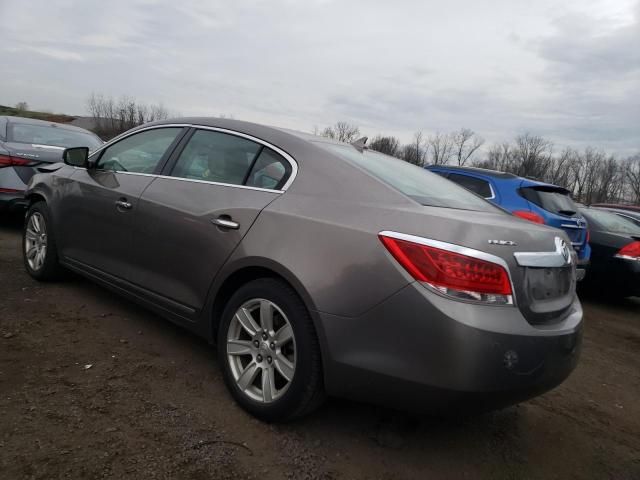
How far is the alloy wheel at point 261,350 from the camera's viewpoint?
2.50m

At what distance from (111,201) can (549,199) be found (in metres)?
5.22

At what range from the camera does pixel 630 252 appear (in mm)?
6770

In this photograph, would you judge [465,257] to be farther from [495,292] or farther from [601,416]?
[601,416]

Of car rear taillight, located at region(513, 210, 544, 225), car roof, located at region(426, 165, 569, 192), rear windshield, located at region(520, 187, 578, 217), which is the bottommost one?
car rear taillight, located at region(513, 210, 544, 225)

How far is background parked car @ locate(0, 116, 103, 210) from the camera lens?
6047mm

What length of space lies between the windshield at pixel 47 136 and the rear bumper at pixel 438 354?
6019 mm

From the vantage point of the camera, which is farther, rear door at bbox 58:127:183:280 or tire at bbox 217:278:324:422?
rear door at bbox 58:127:183:280

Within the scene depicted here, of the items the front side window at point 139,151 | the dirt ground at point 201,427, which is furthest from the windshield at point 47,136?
the dirt ground at point 201,427

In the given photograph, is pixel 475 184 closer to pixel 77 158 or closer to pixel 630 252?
Result: pixel 630 252

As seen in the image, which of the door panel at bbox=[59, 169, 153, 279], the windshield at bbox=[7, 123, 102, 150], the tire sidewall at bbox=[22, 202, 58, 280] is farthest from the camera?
the windshield at bbox=[7, 123, 102, 150]

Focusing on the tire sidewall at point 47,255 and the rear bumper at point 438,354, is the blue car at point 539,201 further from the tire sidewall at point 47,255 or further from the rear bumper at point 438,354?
the tire sidewall at point 47,255

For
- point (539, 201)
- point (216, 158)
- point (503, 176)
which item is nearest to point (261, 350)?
point (216, 158)

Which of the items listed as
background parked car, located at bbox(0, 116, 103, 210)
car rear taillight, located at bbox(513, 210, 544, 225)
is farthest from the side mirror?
car rear taillight, located at bbox(513, 210, 544, 225)

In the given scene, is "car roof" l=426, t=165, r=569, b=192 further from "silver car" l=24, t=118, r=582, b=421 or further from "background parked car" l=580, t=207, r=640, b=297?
"silver car" l=24, t=118, r=582, b=421
